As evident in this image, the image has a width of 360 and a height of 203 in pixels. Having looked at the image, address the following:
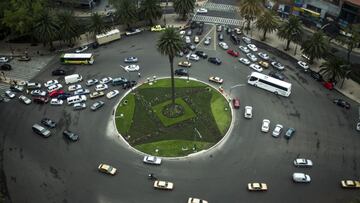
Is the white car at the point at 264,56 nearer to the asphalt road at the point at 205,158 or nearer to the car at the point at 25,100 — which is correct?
the asphalt road at the point at 205,158

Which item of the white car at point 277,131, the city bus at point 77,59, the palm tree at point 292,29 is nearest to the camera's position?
→ the white car at point 277,131

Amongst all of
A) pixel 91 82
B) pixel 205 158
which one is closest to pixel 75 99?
pixel 91 82

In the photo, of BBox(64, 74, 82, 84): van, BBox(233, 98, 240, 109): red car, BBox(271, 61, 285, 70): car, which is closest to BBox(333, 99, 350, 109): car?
BBox(271, 61, 285, 70): car

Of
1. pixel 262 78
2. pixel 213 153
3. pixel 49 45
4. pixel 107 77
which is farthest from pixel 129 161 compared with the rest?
pixel 49 45

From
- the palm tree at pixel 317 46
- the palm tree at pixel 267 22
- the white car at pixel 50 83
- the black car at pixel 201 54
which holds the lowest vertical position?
the white car at pixel 50 83

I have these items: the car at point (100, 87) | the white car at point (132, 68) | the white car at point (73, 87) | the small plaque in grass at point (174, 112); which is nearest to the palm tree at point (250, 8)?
the white car at point (132, 68)

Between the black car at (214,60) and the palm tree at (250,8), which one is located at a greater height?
the palm tree at (250,8)
